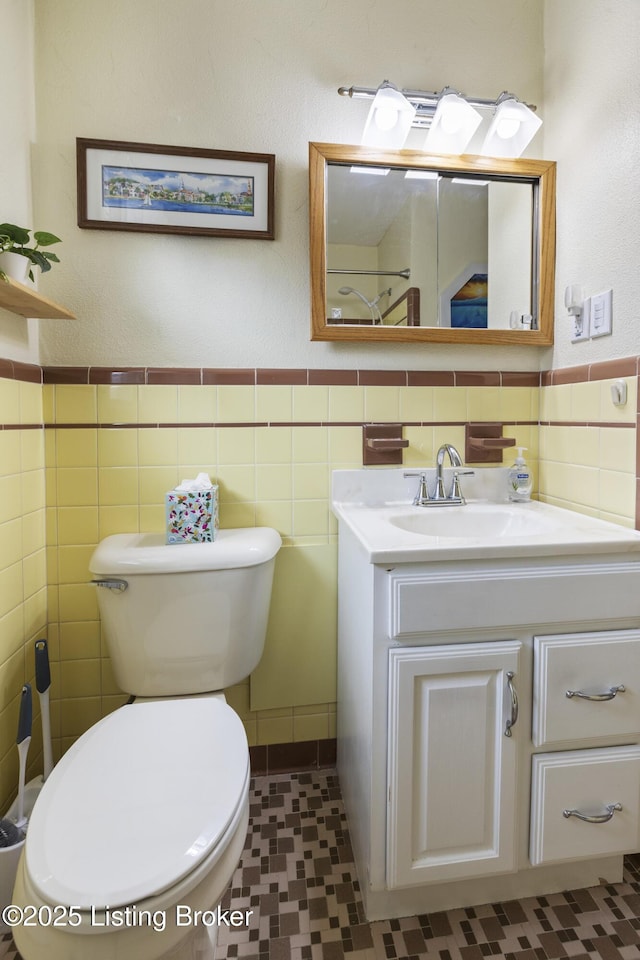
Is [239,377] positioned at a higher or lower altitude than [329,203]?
lower

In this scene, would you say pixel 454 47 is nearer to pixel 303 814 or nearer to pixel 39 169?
pixel 39 169

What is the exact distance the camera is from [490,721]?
1.01 metres

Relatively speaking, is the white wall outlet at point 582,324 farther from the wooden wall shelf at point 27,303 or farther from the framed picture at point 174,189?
the wooden wall shelf at point 27,303

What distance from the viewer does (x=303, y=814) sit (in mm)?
1346

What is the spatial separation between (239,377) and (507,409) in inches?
32.2

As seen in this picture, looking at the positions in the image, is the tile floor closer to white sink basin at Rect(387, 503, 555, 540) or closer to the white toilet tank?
the white toilet tank

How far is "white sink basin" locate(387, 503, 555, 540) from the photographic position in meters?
1.33

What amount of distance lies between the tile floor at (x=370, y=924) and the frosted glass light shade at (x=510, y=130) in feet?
6.18

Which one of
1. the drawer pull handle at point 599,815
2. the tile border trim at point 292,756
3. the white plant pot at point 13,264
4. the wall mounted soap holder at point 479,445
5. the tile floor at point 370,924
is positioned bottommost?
the tile floor at point 370,924

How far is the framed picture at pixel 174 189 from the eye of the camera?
1317 millimetres

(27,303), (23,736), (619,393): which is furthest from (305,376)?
(23,736)

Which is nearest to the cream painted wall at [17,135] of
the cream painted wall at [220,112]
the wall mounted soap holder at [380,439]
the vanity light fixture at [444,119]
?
the cream painted wall at [220,112]

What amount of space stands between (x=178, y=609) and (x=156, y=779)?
15.2 inches

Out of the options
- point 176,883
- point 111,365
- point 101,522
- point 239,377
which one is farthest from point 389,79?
point 176,883
